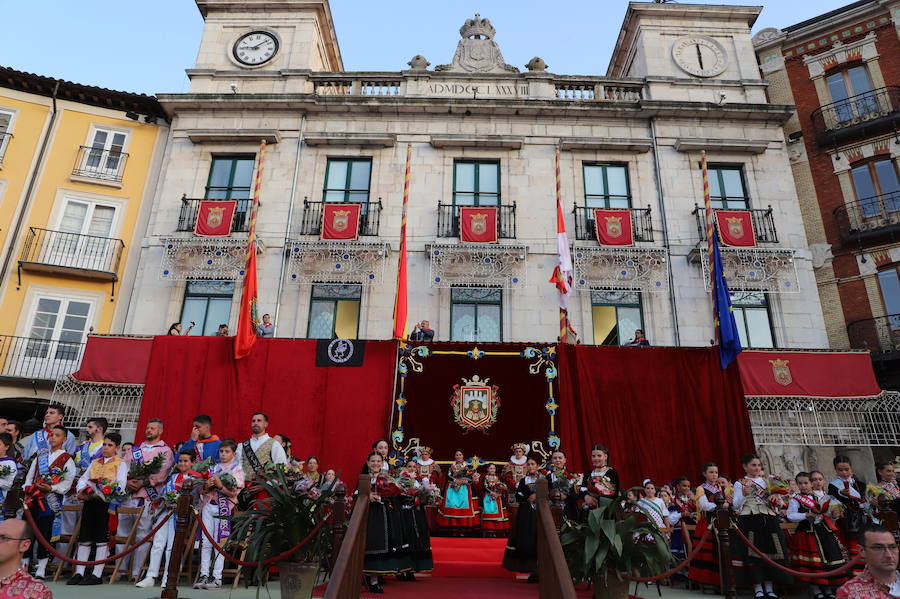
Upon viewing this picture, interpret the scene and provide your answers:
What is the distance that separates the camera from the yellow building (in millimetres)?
13953

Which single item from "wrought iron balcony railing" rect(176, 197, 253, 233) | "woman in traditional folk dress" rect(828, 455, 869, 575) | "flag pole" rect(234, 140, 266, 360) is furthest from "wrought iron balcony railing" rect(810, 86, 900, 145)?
"wrought iron balcony railing" rect(176, 197, 253, 233)

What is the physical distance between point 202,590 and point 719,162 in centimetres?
1518

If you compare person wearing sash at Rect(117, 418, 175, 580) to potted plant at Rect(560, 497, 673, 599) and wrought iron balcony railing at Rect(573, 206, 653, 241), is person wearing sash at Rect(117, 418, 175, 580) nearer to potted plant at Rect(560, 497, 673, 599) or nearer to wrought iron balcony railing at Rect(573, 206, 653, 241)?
potted plant at Rect(560, 497, 673, 599)

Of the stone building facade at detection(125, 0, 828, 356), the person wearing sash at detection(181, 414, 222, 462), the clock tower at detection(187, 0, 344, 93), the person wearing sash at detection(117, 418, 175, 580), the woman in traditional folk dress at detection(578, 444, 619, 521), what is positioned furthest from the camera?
the clock tower at detection(187, 0, 344, 93)

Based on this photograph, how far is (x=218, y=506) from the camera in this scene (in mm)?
7070

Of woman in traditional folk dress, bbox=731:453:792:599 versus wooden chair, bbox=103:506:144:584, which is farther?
wooden chair, bbox=103:506:144:584

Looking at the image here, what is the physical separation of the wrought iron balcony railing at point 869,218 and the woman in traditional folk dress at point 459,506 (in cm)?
1210

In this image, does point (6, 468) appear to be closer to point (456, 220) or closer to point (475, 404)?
point (475, 404)

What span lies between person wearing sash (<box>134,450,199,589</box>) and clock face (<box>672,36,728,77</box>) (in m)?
16.4

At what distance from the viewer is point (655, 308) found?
13711 millimetres

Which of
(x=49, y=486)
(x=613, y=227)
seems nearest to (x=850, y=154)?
(x=613, y=227)

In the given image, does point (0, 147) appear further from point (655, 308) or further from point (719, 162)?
point (719, 162)

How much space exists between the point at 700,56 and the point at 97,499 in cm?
1819

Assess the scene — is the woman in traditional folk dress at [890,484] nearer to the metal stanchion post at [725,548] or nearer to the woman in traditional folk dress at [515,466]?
the metal stanchion post at [725,548]
